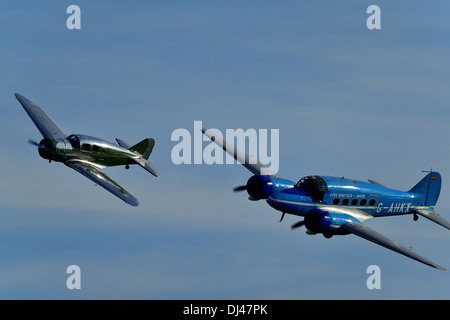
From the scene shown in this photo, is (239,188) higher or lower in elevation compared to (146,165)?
lower

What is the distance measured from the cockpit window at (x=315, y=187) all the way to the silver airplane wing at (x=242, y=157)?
270cm

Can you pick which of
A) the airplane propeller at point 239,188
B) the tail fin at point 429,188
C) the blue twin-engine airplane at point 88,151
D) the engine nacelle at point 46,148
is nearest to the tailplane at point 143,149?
the blue twin-engine airplane at point 88,151

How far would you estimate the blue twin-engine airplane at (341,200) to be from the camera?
169 ft

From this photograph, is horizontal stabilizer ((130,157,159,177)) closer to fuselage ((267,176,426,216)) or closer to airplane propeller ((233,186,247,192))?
airplane propeller ((233,186,247,192))

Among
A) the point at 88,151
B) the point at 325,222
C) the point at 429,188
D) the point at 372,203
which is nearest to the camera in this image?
the point at 325,222

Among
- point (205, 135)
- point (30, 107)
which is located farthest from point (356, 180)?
point (30, 107)

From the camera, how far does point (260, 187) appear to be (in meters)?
54.2

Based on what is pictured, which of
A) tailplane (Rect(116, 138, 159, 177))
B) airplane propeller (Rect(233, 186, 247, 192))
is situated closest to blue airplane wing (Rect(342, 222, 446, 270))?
airplane propeller (Rect(233, 186, 247, 192))

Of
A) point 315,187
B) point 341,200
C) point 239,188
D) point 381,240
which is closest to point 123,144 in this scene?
point 239,188

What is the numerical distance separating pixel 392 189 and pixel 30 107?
3083 cm

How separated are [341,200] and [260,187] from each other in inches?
229

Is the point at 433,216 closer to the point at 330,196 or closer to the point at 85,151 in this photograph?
the point at 330,196

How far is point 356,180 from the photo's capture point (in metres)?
56.5

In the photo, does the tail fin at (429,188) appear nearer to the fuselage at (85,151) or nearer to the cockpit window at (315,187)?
the cockpit window at (315,187)
